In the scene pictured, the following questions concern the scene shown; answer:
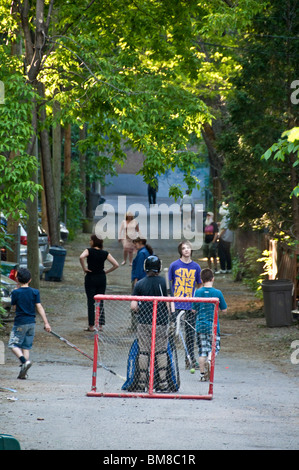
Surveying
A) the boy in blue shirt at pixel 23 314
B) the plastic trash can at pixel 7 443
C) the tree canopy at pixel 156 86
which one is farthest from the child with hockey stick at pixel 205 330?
the plastic trash can at pixel 7 443

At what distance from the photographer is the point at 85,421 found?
8250 millimetres

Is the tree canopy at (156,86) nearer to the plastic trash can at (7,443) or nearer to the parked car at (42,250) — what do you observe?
the parked car at (42,250)

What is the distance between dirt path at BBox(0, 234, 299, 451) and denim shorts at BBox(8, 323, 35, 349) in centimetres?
45

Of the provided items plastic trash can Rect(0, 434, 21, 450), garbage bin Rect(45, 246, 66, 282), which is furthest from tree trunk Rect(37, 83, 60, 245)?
plastic trash can Rect(0, 434, 21, 450)

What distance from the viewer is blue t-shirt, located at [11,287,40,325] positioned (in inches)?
433

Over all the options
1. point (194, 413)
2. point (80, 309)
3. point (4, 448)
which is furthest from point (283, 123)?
point (4, 448)

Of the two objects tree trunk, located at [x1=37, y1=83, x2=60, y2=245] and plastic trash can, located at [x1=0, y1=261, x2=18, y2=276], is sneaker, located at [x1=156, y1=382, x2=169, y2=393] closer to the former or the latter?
plastic trash can, located at [x1=0, y1=261, x2=18, y2=276]

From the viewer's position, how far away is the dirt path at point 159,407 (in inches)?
297

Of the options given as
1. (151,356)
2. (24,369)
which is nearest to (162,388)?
(151,356)

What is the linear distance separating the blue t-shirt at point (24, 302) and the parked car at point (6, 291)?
445 cm
